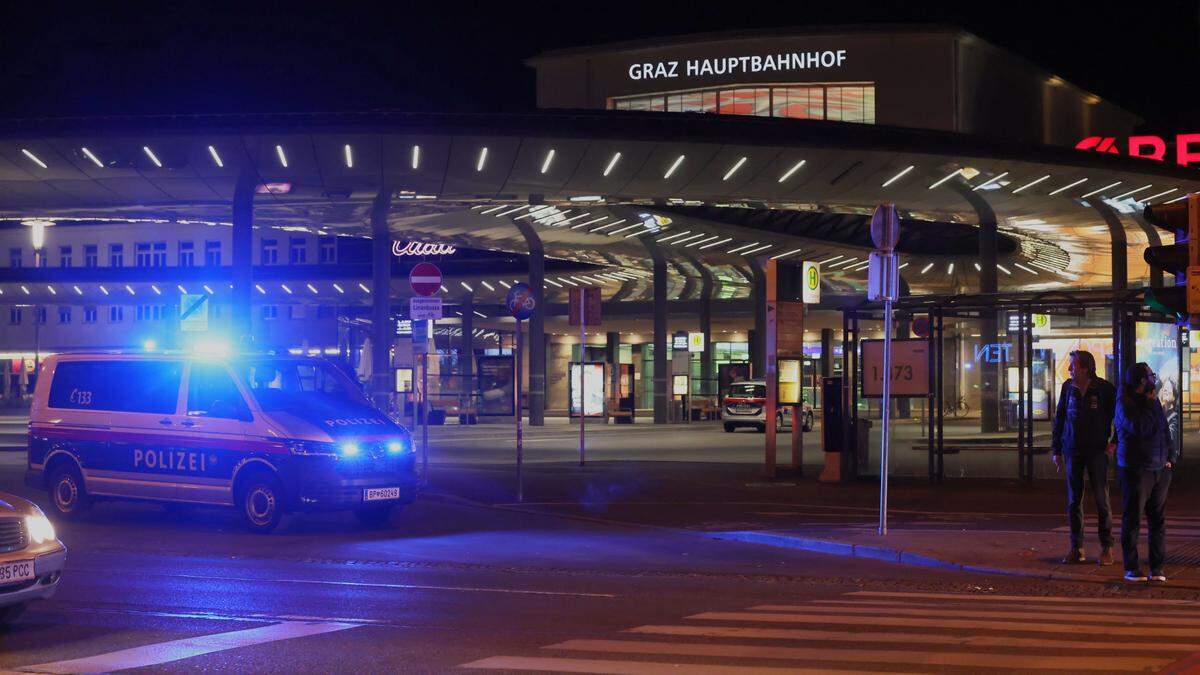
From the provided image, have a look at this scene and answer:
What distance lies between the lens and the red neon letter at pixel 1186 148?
5462cm

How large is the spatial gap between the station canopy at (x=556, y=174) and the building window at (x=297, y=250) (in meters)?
39.0

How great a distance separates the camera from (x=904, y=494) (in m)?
21.1

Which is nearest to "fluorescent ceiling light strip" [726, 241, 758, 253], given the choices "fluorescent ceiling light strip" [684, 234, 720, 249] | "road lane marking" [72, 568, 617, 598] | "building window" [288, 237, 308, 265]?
"fluorescent ceiling light strip" [684, 234, 720, 249]

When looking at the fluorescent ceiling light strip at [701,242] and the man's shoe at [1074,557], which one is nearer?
the man's shoe at [1074,557]

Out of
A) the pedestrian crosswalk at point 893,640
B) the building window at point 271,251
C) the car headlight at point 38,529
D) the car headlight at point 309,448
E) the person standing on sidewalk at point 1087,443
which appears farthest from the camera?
the building window at point 271,251

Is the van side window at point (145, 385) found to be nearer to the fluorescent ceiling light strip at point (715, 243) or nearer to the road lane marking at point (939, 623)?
the road lane marking at point (939, 623)

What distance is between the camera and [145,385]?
690 inches

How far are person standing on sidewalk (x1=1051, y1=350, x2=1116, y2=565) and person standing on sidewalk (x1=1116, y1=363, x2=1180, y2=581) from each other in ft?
2.66

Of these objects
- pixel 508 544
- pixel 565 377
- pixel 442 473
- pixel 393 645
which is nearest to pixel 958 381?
pixel 442 473

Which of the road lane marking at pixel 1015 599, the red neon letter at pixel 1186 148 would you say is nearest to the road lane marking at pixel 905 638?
the road lane marking at pixel 1015 599

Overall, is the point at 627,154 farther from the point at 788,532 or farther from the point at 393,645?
the point at 393,645

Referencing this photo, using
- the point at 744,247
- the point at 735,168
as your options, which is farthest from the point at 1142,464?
the point at 744,247

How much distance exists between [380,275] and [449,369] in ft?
74.8

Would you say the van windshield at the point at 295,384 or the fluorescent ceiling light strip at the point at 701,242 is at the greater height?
the fluorescent ceiling light strip at the point at 701,242
